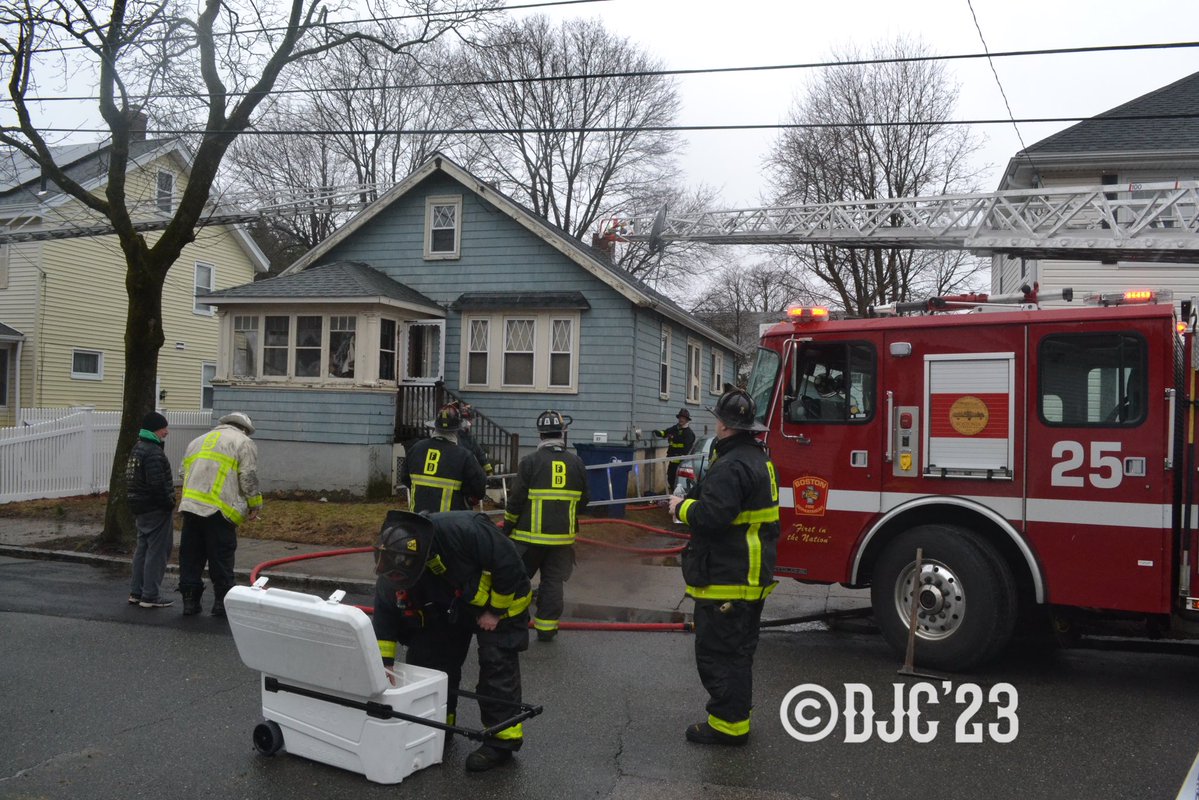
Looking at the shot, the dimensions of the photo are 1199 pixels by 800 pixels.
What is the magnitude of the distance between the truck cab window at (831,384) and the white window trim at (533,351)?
9883mm

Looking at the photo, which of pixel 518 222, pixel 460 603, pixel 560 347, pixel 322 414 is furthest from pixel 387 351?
→ pixel 460 603

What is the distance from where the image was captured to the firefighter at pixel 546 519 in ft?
24.5

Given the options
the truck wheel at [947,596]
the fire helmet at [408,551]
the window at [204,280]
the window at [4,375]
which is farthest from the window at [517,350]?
the window at [4,375]

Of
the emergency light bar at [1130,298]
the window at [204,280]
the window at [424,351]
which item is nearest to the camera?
the emergency light bar at [1130,298]

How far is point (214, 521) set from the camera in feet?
26.5

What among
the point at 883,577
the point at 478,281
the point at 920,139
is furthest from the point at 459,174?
the point at 920,139

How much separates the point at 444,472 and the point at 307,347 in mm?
10560

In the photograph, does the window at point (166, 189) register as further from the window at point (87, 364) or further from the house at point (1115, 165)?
the house at point (1115, 165)

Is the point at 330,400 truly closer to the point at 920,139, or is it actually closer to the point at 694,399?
the point at 694,399

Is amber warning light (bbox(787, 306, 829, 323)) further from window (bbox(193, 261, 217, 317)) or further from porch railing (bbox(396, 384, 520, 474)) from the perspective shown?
window (bbox(193, 261, 217, 317))

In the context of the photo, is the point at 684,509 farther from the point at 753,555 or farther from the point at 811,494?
the point at 811,494

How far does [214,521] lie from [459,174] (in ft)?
36.8

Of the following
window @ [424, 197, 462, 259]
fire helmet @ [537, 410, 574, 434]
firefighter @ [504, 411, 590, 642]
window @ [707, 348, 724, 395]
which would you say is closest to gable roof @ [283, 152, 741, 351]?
window @ [424, 197, 462, 259]

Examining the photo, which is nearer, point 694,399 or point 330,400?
point 330,400
